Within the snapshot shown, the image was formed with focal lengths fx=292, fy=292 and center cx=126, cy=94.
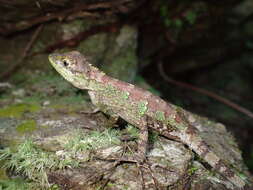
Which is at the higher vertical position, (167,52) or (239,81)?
(167,52)

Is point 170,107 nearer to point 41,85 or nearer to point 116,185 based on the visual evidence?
point 116,185

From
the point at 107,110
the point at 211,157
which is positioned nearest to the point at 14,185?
the point at 107,110

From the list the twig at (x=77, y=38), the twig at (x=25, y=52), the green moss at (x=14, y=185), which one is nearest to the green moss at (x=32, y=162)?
the green moss at (x=14, y=185)

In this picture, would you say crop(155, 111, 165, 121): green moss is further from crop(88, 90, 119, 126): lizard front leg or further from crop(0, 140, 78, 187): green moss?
crop(0, 140, 78, 187): green moss

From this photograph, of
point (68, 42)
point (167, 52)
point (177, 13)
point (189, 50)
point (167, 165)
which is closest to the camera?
point (167, 165)

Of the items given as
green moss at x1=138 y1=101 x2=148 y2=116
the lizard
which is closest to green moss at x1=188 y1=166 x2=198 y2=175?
the lizard

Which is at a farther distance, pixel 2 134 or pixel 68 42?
pixel 68 42

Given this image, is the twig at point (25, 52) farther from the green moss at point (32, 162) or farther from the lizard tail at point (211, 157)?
the lizard tail at point (211, 157)

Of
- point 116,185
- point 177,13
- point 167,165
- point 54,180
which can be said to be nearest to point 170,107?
point 167,165
